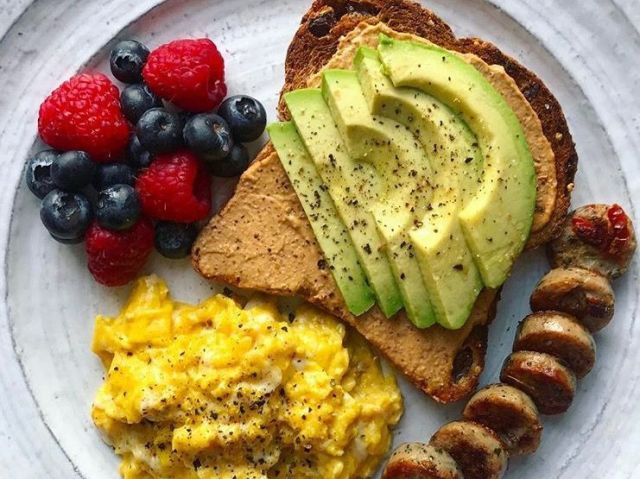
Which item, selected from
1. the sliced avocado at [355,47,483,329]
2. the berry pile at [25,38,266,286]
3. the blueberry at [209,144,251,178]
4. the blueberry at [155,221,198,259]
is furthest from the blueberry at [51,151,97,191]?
the sliced avocado at [355,47,483,329]

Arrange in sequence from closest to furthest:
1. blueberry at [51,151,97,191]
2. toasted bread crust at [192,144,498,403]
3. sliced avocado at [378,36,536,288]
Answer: sliced avocado at [378,36,536,288] < blueberry at [51,151,97,191] < toasted bread crust at [192,144,498,403]

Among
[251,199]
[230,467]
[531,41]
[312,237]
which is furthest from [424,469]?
[531,41]

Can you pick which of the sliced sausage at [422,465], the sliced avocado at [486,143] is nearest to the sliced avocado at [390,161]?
the sliced avocado at [486,143]

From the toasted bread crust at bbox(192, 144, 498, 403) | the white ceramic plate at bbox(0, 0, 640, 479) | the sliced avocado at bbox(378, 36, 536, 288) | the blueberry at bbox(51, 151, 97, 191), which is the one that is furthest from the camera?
the white ceramic plate at bbox(0, 0, 640, 479)

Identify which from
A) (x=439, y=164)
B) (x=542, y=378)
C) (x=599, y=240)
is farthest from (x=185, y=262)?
(x=599, y=240)

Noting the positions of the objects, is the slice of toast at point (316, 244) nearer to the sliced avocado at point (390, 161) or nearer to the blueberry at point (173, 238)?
the blueberry at point (173, 238)

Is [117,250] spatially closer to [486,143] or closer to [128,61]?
[128,61]

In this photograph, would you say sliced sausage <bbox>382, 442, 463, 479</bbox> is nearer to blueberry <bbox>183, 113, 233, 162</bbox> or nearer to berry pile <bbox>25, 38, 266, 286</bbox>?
berry pile <bbox>25, 38, 266, 286</bbox>
